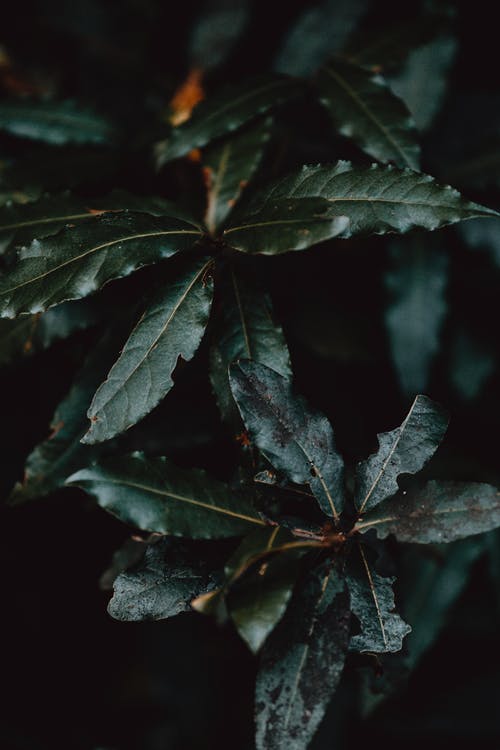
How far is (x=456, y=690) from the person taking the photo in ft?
6.57

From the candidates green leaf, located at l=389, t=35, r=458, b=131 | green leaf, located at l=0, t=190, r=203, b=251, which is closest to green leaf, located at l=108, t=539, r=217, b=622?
green leaf, located at l=0, t=190, r=203, b=251

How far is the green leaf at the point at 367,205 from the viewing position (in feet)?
2.48

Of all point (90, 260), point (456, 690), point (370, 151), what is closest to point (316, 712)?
point (90, 260)

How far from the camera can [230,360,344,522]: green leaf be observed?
75 cm

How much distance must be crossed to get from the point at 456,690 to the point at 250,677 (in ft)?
2.02

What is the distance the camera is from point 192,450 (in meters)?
1.12

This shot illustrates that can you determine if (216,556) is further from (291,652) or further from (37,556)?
(37,556)

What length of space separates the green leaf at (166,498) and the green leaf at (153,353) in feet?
0.15

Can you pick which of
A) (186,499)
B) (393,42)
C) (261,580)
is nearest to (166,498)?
(186,499)

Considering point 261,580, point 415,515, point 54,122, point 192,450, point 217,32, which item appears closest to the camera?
point 261,580

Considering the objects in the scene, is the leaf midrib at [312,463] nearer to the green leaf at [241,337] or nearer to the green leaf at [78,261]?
the green leaf at [241,337]

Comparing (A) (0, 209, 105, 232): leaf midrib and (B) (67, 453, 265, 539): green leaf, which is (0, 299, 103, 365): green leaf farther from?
(B) (67, 453, 265, 539): green leaf

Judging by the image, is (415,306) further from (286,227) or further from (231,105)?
(286,227)

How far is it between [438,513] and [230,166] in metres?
0.60
